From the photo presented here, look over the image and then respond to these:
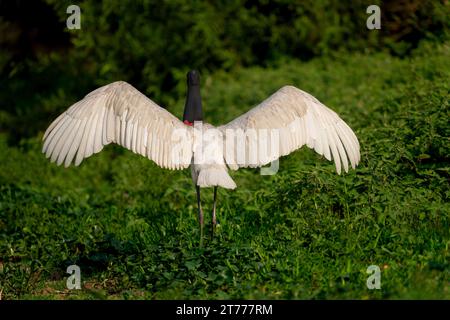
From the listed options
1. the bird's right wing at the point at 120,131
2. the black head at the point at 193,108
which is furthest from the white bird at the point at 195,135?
the black head at the point at 193,108

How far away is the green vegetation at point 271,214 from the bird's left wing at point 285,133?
46 cm

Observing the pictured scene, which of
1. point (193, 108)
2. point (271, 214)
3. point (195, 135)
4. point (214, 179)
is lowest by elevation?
point (271, 214)

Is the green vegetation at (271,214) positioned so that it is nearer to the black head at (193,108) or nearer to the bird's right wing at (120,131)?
the bird's right wing at (120,131)

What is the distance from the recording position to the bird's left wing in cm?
643

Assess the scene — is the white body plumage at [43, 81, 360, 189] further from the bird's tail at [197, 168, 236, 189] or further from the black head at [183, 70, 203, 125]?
the black head at [183, 70, 203, 125]

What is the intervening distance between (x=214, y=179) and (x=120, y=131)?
75 centimetres

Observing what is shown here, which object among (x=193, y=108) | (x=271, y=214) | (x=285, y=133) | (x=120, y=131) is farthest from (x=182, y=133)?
(x=271, y=214)

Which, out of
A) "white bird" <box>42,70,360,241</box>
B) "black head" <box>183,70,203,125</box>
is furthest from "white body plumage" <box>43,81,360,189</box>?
"black head" <box>183,70,203,125</box>

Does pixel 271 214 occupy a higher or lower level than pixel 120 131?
lower

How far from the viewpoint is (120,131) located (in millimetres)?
6410

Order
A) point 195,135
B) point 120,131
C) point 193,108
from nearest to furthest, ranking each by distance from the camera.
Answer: point 120,131, point 195,135, point 193,108

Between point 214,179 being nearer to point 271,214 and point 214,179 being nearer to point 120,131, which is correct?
point 120,131
